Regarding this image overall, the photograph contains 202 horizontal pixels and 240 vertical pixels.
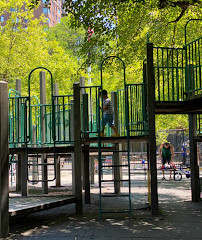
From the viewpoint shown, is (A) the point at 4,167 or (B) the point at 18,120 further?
(B) the point at 18,120

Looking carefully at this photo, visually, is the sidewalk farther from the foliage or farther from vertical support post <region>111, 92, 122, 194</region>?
the foliage

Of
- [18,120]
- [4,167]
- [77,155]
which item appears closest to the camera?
[4,167]

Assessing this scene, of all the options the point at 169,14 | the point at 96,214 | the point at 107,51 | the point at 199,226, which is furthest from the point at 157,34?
the point at 199,226

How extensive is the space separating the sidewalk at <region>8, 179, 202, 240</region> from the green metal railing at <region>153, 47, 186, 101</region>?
2.97 m

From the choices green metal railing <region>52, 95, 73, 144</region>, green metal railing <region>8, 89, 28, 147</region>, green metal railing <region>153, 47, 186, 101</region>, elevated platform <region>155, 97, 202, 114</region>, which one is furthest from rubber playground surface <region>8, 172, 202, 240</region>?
green metal railing <region>153, 47, 186, 101</region>

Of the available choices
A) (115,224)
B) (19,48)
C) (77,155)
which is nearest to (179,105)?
(77,155)

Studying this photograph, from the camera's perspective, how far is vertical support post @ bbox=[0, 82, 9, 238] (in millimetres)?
7941

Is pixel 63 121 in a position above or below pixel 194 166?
above

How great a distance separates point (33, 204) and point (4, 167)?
153 cm

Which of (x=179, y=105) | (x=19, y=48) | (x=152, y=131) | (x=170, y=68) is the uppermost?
(x=19, y=48)

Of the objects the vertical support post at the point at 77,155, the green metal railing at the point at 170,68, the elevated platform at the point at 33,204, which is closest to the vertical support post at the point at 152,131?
the green metal railing at the point at 170,68

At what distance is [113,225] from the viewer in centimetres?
920

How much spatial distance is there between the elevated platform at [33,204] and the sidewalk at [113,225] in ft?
1.26

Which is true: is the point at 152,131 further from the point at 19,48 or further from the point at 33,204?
the point at 19,48
